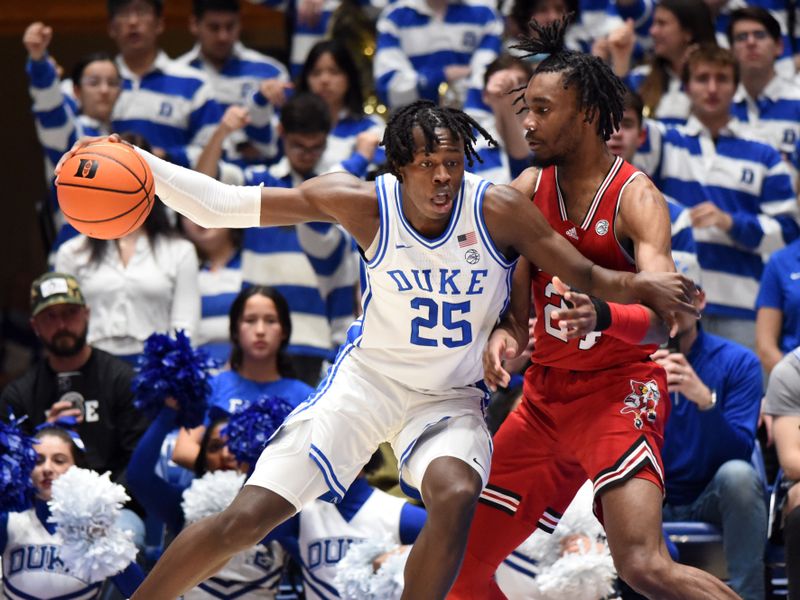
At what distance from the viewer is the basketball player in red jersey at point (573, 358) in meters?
4.65

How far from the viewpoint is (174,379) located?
597cm

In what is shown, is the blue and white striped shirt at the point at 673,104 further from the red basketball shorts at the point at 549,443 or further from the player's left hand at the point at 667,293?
the player's left hand at the point at 667,293

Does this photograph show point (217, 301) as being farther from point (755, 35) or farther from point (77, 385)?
point (755, 35)

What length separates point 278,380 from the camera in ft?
21.9

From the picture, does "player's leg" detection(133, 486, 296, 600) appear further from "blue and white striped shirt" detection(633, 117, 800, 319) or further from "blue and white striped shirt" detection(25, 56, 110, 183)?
"blue and white striped shirt" detection(25, 56, 110, 183)

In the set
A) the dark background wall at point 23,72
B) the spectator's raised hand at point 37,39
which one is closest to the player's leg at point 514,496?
the spectator's raised hand at point 37,39

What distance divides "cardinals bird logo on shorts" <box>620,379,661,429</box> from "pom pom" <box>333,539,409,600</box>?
1230 millimetres

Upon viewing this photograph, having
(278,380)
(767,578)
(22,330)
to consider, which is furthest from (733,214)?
(22,330)

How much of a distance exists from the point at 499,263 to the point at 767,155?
11.6 feet

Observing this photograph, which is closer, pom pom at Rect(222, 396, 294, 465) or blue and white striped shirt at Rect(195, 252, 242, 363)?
pom pom at Rect(222, 396, 294, 465)

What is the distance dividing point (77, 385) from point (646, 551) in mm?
3384

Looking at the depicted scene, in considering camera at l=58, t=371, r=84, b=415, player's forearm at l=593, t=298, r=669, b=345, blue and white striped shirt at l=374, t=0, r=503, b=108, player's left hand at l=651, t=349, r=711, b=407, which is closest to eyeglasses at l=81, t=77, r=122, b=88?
blue and white striped shirt at l=374, t=0, r=503, b=108

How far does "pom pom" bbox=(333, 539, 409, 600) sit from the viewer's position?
541cm

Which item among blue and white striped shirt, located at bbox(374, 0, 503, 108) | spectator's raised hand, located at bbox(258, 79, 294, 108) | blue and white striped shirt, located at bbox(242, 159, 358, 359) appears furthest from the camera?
blue and white striped shirt, located at bbox(374, 0, 503, 108)
